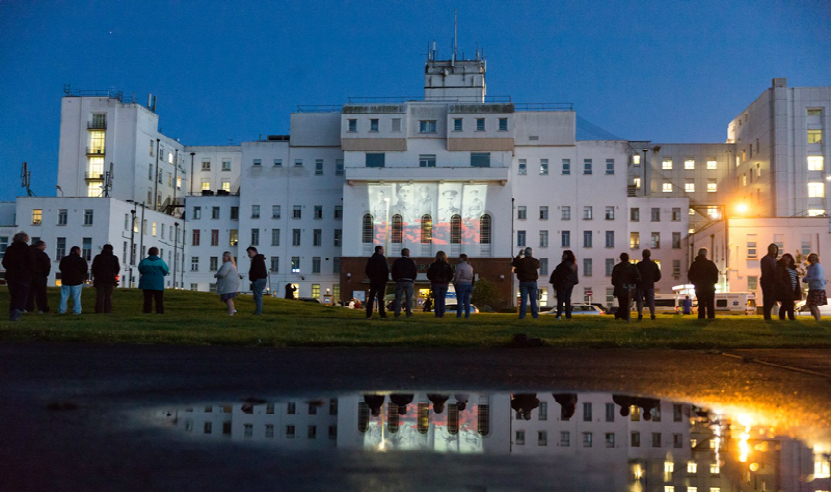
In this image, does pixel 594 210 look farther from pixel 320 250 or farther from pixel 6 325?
pixel 6 325

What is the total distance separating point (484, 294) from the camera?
78.1 m

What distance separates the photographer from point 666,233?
9044 cm

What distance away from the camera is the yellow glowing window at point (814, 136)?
9000 cm

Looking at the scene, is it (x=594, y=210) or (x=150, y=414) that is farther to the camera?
(x=594, y=210)

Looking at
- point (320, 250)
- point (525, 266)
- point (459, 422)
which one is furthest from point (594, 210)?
point (459, 422)

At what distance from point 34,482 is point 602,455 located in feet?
9.94

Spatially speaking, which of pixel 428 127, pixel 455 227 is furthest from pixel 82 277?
pixel 428 127

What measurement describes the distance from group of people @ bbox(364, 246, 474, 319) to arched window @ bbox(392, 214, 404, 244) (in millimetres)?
59452

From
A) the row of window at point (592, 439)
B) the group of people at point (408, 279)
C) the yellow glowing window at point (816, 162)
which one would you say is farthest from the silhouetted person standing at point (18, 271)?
the yellow glowing window at point (816, 162)

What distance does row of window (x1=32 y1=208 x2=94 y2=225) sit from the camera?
84.2 m

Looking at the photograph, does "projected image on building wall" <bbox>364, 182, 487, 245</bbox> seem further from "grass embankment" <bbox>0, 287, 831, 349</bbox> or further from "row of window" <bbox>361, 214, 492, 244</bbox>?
"grass embankment" <bbox>0, 287, 831, 349</bbox>

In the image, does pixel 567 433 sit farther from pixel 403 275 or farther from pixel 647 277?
pixel 647 277

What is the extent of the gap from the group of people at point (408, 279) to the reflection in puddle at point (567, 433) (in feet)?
48.6

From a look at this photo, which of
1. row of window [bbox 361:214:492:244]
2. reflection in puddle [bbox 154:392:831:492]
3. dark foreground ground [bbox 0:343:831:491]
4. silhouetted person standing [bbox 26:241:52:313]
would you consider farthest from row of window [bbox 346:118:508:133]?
reflection in puddle [bbox 154:392:831:492]
